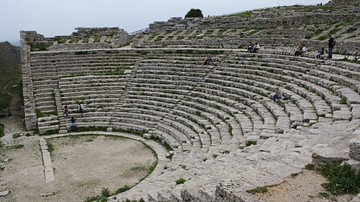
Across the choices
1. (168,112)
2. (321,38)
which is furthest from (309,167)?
(321,38)

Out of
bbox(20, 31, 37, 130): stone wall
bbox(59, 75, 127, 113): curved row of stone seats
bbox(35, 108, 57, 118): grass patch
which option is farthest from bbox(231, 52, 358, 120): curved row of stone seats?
bbox(20, 31, 37, 130): stone wall

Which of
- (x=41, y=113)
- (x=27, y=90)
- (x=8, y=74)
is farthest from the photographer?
(x=8, y=74)

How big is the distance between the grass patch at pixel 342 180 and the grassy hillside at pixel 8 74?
2009 centimetres

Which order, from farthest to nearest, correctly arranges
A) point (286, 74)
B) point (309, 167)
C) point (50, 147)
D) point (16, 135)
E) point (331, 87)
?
point (16, 135) < point (286, 74) < point (50, 147) < point (331, 87) < point (309, 167)

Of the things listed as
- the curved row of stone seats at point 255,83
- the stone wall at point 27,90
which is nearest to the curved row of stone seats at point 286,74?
the curved row of stone seats at point 255,83

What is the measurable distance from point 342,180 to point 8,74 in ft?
91.6

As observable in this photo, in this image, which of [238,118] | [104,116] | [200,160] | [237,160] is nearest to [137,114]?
[104,116]

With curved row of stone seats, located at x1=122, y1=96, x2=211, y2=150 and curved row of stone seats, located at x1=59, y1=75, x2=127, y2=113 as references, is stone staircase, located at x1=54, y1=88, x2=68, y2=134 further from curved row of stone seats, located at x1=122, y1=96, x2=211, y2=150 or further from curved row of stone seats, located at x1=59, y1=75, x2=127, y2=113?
curved row of stone seats, located at x1=122, y1=96, x2=211, y2=150

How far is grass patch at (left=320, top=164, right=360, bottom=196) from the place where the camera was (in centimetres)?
572

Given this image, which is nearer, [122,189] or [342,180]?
[342,180]

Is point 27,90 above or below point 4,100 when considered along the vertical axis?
above

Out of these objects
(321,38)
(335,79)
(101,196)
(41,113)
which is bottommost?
(101,196)

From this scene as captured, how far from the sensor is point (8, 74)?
96.1 ft

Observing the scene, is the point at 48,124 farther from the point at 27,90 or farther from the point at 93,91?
the point at 93,91
